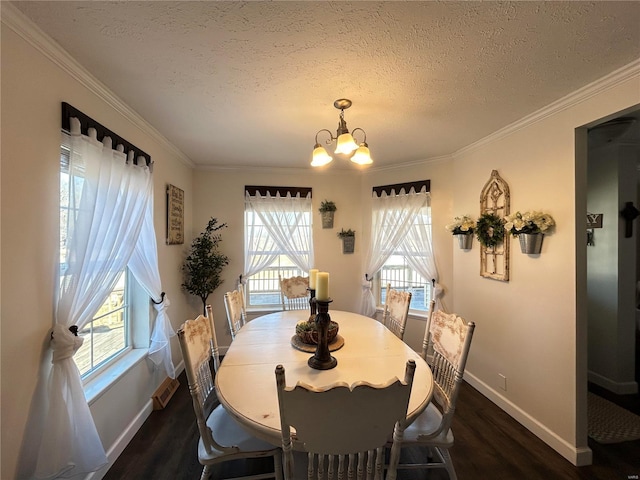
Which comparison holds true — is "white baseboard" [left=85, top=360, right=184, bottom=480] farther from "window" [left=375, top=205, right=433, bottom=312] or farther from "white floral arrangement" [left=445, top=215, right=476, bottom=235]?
"white floral arrangement" [left=445, top=215, right=476, bottom=235]

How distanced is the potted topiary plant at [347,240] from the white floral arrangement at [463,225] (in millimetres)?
1216

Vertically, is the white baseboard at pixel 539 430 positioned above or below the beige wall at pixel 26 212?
below

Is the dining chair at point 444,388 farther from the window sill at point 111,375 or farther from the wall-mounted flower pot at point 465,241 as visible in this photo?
the window sill at point 111,375

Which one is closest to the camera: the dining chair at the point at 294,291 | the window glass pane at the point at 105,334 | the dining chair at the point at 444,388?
the dining chair at the point at 444,388

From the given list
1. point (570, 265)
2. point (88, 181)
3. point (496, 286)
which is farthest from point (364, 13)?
point (496, 286)

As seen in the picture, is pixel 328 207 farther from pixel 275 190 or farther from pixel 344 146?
pixel 344 146

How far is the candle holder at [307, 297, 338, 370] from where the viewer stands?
1.46 m

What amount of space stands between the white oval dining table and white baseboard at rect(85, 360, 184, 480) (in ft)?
3.33

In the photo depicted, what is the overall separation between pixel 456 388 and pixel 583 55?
6.12ft

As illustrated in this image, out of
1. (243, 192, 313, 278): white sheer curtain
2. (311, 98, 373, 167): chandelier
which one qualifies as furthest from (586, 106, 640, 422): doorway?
(243, 192, 313, 278): white sheer curtain

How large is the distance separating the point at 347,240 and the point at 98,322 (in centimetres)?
267

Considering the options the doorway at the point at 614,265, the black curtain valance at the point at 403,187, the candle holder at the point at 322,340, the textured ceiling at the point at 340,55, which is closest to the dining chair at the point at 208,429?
the candle holder at the point at 322,340

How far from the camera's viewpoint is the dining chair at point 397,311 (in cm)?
223

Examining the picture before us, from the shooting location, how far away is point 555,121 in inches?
77.6
